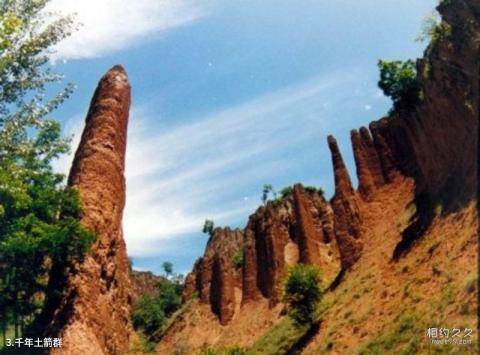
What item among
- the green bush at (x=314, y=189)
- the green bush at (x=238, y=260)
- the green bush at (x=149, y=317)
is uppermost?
the green bush at (x=314, y=189)

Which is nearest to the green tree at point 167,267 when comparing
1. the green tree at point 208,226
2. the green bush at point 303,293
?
the green tree at point 208,226

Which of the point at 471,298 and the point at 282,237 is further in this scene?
the point at 282,237

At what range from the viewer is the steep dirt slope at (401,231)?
82.2 feet

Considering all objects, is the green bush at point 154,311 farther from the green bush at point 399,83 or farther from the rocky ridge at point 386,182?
the green bush at point 399,83

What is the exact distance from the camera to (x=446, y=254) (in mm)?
26641

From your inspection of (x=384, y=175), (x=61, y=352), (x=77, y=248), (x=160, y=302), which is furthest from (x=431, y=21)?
(x=160, y=302)

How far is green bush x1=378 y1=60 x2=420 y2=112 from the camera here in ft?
157

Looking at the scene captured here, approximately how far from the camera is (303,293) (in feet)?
127

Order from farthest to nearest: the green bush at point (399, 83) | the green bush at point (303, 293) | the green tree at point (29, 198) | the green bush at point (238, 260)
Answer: the green bush at point (238, 260)
the green bush at point (399, 83)
the green bush at point (303, 293)
the green tree at point (29, 198)

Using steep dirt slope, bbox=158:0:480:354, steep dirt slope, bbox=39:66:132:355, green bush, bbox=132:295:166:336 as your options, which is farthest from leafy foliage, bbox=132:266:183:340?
steep dirt slope, bbox=39:66:132:355

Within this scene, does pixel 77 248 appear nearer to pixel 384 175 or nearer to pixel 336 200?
pixel 336 200

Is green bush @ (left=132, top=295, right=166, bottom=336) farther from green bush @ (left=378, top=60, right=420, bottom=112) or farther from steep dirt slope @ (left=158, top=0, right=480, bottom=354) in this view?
green bush @ (left=378, top=60, right=420, bottom=112)

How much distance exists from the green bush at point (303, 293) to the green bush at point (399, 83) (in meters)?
19.8

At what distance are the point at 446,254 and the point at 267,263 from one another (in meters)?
37.1
